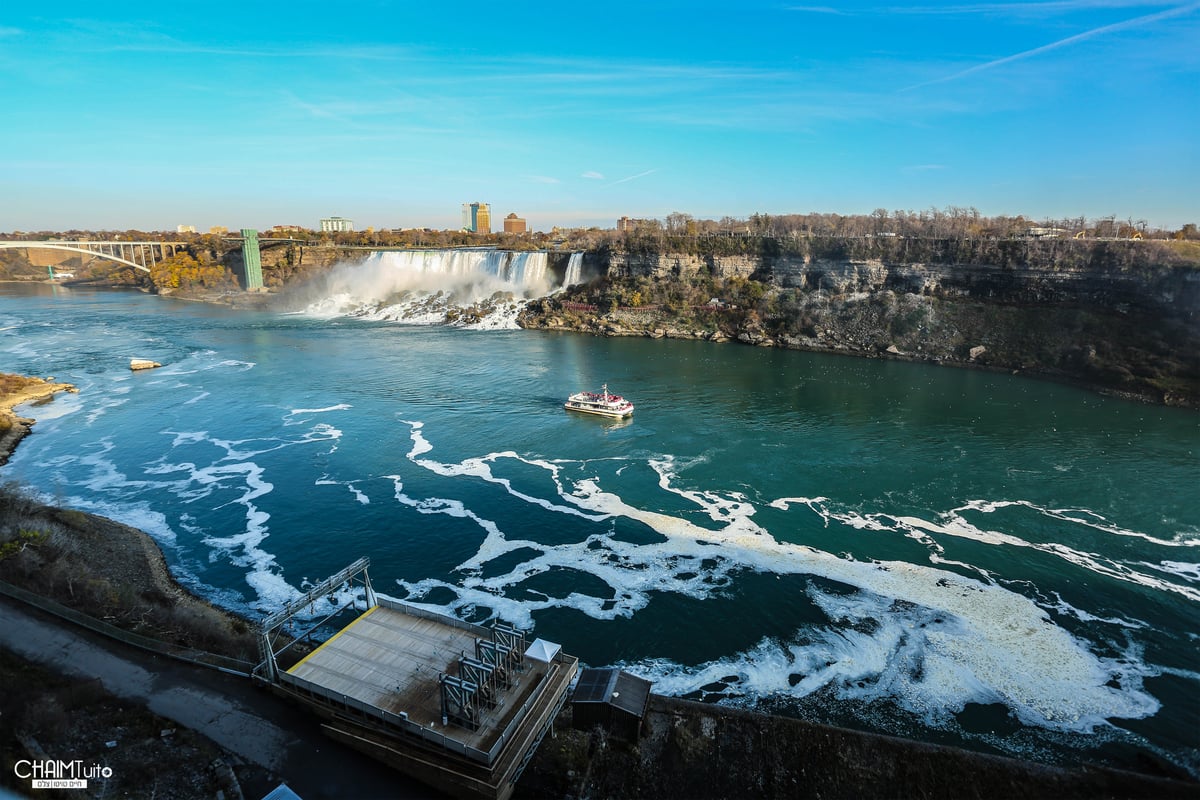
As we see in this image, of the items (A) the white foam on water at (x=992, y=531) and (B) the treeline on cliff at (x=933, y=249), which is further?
(B) the treeline on cliff at (x=933, y=249)

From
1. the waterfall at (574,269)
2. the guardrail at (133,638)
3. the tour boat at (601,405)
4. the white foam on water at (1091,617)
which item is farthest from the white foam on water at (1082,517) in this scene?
the waterfall at (574,269)

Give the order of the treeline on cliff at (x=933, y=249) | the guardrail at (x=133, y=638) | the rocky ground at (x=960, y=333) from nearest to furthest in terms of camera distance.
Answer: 1. the guardrail at (x=133, y=638)
2. the rocky ground at (x=960, y=333)
3. the treeline on cliff at (x=933, y=249)

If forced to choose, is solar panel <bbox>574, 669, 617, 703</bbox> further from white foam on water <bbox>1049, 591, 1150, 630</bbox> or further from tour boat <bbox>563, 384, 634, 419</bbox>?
tour boat <bbox>563, 384, 634, 419</bbox>

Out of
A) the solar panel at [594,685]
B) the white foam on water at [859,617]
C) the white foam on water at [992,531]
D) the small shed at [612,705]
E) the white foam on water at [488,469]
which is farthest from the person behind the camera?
the white foam on water at [488,469]

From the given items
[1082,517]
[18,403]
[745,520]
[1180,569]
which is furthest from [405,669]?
[18,403]

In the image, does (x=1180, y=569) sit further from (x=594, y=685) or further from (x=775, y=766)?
(x=594, y=685)

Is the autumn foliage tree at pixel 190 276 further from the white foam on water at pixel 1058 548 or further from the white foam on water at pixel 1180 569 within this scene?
the white foam on water at pixel 1180 569
